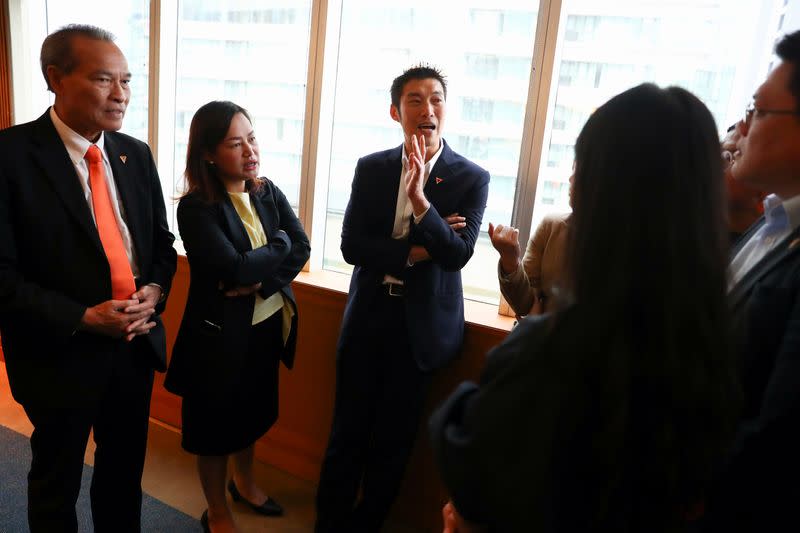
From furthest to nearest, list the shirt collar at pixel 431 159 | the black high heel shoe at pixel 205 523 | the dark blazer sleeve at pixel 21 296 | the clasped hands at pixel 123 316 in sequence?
the black high heel shoe at pixel 205 523
the shirt collar at pixel 431 159
the clasped hands at pixel 123 316
the dark blazer sleeve at pixel 21 296

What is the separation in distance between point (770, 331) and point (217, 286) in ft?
5.35

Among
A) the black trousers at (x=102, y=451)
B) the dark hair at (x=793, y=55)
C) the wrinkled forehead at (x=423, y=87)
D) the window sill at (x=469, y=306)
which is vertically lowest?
the black trousers at (x=102, y=451)

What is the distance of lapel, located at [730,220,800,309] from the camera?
3.08ft

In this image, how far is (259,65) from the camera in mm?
2799

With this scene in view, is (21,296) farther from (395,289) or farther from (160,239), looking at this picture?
(395,289)

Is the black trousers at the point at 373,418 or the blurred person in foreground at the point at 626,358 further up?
the blurred person in foreground at the point at 626,358

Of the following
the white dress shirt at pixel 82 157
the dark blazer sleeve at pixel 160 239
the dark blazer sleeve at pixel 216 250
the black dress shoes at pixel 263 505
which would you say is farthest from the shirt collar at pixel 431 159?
the black dress shoes at pixel 263 505

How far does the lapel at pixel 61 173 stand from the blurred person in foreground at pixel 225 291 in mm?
317

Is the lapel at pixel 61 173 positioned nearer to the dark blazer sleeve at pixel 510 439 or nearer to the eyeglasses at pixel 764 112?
the dark blazer sleeve at pixel 510 439

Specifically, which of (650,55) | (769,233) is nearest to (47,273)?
(769,233)

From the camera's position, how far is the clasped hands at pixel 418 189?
1819 millimetres

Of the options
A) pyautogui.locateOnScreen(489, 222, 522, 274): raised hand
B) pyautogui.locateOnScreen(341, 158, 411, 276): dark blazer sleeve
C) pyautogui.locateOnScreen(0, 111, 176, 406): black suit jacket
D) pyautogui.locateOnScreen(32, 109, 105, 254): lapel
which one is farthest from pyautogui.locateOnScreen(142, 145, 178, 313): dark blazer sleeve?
pyautogui.locateOnScreen(489, 222, 522, 274): raised hand

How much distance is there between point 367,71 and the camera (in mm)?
2584

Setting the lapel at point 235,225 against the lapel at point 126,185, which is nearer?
the lapel at point 126,185
